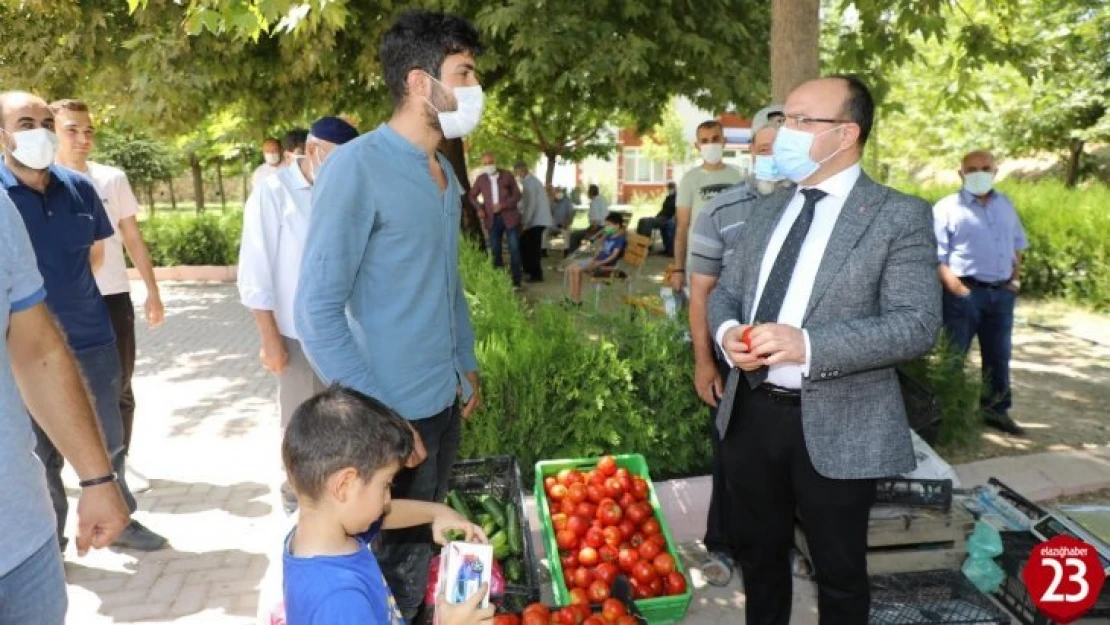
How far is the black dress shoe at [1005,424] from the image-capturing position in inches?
234

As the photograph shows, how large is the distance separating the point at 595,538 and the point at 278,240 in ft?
7.27

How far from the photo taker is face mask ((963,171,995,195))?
5.93 meters

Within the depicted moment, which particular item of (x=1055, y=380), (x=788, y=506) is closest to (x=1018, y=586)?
(x=788, y=506)

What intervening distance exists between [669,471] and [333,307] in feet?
10.3

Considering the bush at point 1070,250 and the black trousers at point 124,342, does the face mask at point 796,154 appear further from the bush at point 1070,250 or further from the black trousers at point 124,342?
the bush at point 1070,250

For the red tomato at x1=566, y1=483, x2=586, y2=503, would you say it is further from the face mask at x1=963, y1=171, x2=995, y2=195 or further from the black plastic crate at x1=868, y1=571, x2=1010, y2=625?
the face mask at x1=963, y1=171, x2=995, y2=195

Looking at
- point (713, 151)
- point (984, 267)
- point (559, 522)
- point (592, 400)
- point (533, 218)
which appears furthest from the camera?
point (533, 218)

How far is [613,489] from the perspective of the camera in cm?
391

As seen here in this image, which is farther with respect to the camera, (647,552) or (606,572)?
(647,552)

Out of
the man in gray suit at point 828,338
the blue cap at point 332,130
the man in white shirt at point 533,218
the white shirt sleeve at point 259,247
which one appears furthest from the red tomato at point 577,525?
the man in white shirt at point 533,218

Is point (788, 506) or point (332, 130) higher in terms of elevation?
point (332, 130)

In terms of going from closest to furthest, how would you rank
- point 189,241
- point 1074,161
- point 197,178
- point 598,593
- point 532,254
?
point 598,593 → point 532,254 → point 189,241 → point 1074,161 → point 197,178

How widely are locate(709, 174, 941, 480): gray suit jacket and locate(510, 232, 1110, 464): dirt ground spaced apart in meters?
2.89

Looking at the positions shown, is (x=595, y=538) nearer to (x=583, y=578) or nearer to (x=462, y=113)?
(x=583, y=578)
